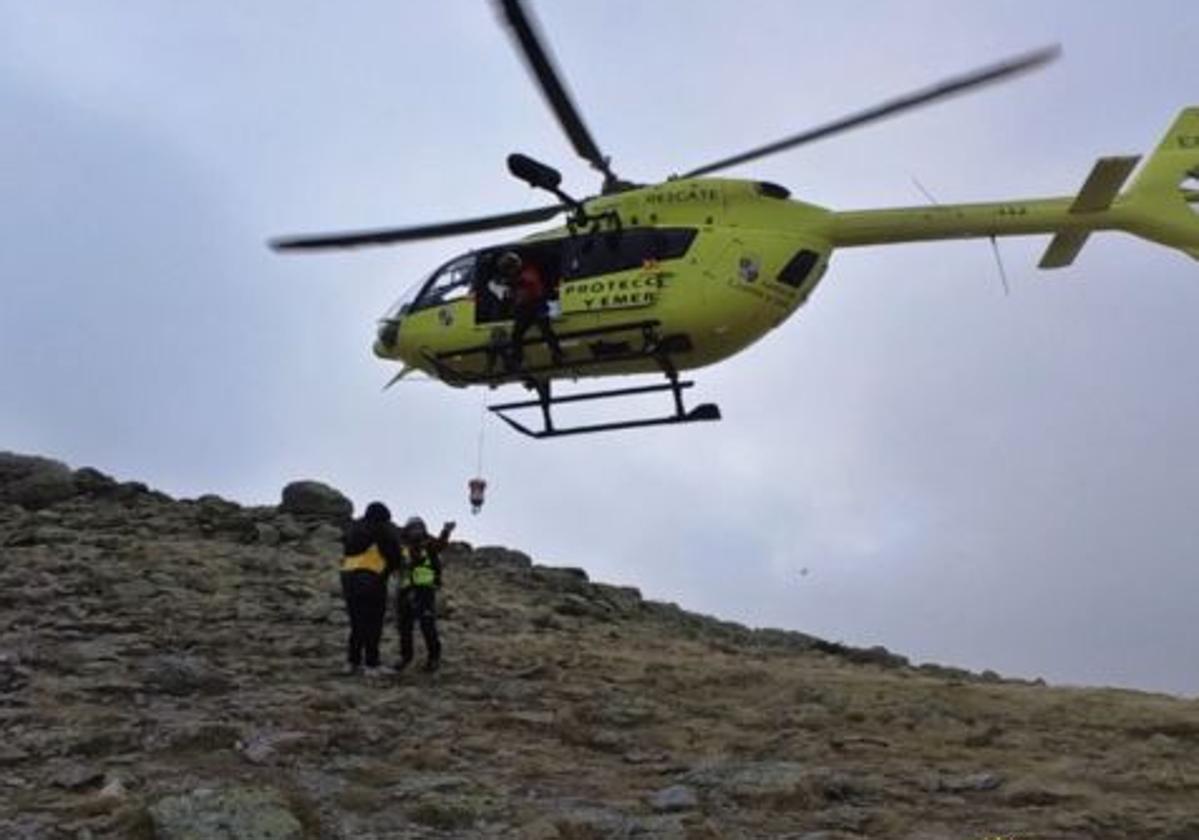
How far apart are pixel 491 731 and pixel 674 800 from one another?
2.38m

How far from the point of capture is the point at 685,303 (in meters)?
15.0

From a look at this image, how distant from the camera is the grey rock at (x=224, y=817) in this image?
8477 millimetres

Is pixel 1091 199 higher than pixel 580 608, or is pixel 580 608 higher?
pixel 1091 199

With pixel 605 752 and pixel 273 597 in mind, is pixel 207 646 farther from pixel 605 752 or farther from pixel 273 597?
pixel 605 752

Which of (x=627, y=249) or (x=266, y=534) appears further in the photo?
(x=266, y=534)

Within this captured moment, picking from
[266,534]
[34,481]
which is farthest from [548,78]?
[34,481]

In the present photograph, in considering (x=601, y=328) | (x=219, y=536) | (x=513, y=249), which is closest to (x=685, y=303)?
(x=601, y=328)

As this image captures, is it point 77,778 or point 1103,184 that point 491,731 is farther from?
point 1103,184

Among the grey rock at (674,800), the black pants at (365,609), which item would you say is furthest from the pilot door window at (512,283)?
the grey rock at (674,800)

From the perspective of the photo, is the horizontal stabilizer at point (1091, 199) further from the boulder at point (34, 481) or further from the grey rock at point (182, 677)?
the boulder at point (34, 481)

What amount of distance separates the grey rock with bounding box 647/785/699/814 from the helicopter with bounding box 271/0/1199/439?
18.4 feet

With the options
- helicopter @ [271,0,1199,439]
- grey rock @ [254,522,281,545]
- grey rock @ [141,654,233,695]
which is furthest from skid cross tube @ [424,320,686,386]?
grey rock @ [254,522,281,545]

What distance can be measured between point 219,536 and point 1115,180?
12.2 metres

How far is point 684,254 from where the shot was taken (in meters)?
15.2
